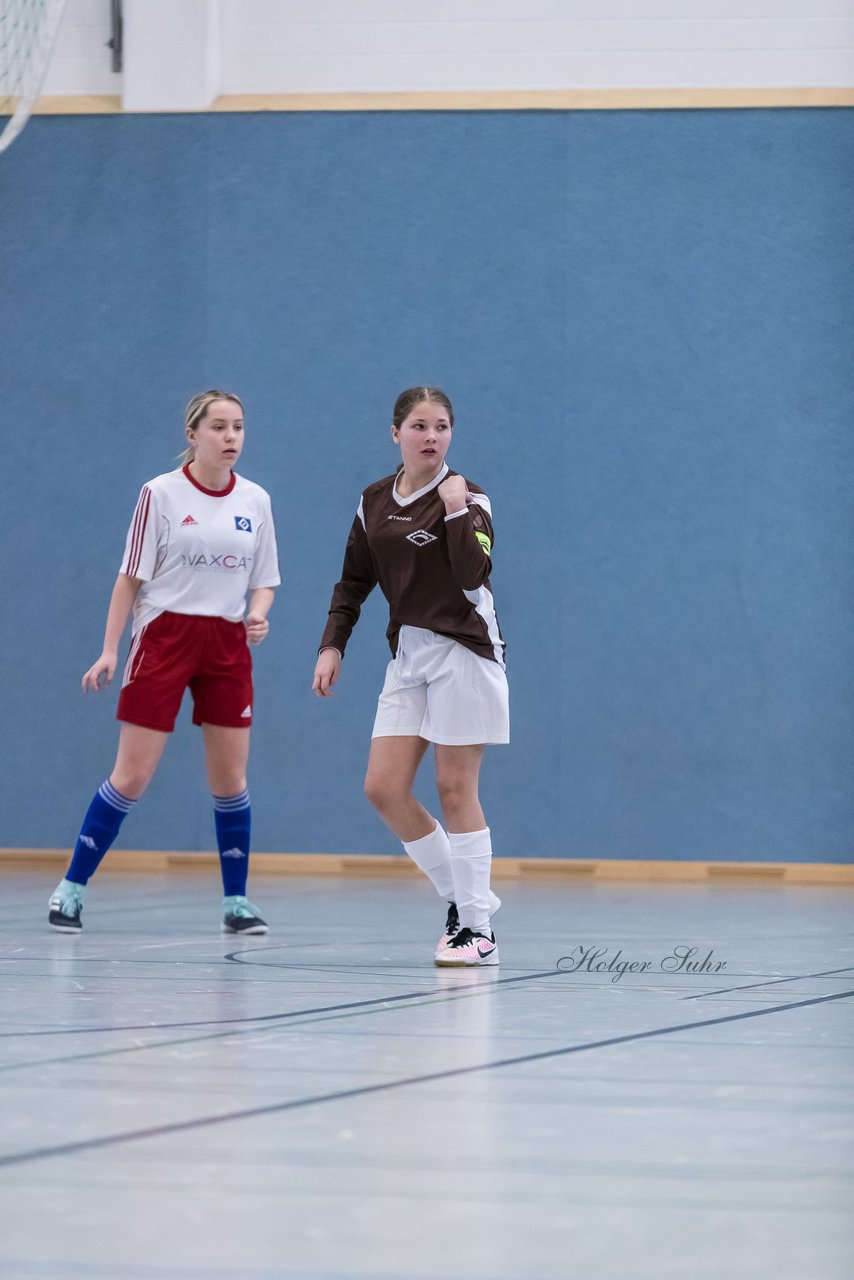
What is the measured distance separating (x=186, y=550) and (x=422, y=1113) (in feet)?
9.96

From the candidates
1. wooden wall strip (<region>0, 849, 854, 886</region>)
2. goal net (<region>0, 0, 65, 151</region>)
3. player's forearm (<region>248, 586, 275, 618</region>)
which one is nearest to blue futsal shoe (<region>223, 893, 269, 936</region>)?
player's forearm (<region>248, 586, 275, 618</region>)

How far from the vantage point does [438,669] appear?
418 cm

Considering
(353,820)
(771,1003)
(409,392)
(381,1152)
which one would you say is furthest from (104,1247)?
(353,820)

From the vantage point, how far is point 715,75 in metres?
7.76

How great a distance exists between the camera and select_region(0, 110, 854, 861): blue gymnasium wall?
772 centimetres

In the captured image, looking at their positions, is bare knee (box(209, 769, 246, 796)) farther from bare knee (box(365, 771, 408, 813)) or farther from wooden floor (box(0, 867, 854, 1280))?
bare knee (box(365, 771, 408, 813))

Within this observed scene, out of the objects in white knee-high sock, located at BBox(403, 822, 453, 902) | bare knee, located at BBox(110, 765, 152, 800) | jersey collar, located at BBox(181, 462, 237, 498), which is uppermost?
jersey collar, located at BBox(181, 462, 237, 498)

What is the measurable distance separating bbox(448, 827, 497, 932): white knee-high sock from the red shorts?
3.89ft

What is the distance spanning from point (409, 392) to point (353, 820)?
12.7ft

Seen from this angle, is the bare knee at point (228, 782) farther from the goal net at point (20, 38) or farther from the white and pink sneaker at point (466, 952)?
the goal net at point (20, 38)

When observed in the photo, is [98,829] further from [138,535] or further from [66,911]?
[138,535]

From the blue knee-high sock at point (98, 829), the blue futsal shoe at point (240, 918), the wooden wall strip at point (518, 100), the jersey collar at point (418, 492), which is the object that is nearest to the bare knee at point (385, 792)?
the jersey collar at point (418, 492)

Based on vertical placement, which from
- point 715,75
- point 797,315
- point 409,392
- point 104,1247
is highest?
point 715,75

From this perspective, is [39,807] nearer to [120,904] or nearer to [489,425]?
[120,904]
